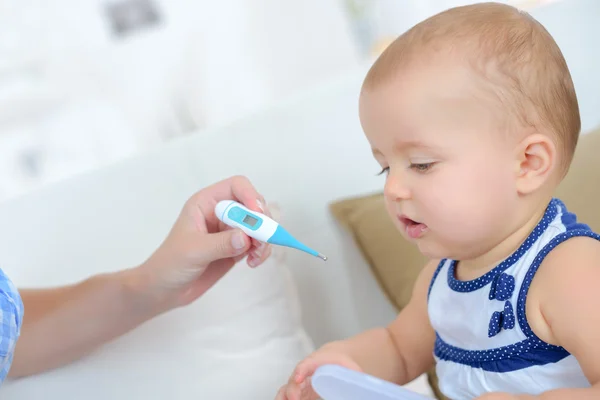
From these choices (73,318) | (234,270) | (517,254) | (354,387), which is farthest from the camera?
(234,270)

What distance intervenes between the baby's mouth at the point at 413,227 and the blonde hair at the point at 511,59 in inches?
5.9

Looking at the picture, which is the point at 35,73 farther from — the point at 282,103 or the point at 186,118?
the point at 282,103

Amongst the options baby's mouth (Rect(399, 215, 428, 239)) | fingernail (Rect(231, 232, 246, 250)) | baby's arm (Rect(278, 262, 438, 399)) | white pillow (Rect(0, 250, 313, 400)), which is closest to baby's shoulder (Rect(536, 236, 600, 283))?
baby's mouth (Rect(399, 215, 428, 239))

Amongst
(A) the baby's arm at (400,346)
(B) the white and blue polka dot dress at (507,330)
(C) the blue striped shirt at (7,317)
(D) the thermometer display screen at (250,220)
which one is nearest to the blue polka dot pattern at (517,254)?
(B) the white and blue polka dot dress at (507,330)

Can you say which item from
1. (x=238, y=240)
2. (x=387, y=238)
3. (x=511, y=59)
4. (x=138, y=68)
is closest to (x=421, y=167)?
(x=511, y=59)

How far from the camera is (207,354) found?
104 cm

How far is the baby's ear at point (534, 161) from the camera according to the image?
670 millimetres

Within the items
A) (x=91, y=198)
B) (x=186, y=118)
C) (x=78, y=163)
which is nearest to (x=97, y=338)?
(x=91, y=198)

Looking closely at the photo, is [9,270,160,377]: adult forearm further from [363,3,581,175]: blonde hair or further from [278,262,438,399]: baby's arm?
[363,3,581,175]: blonde hair

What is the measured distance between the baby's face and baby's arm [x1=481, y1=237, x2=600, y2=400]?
0.23 feet

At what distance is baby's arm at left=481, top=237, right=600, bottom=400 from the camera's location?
63 centimetres

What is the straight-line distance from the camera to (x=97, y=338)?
3.26 ft

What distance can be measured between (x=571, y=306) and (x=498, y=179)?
0.14 metres

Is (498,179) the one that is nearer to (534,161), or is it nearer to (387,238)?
(534,161)
